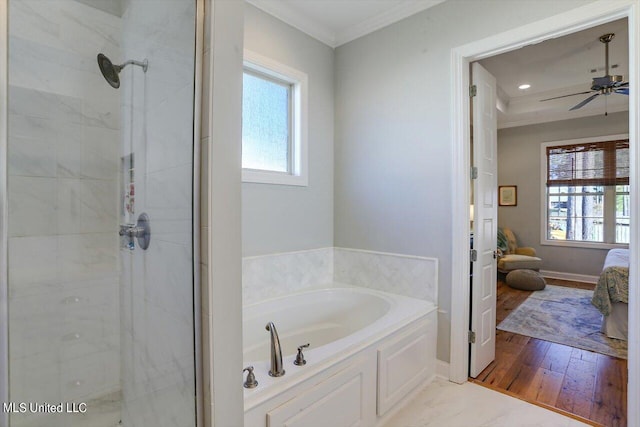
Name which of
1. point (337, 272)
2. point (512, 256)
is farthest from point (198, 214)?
point (512, 256)

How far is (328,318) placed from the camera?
2.59 m

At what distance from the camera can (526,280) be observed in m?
4.66

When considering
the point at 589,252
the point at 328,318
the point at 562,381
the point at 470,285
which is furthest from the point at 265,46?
the point at 589,252

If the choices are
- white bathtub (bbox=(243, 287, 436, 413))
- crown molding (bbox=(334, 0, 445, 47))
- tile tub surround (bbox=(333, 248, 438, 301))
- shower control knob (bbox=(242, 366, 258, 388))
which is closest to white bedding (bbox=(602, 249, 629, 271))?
tile tub surround (bbox=(333, 248, 438, 301))

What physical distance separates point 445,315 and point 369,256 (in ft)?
2.44

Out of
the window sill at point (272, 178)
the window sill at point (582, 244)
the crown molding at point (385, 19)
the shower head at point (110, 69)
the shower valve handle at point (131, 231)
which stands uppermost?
the crown molding at point (385, 19)

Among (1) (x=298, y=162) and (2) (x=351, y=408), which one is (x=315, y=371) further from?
(1) (x=298, y=162)

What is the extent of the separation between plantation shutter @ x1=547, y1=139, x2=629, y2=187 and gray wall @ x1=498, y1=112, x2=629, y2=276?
0.17 m

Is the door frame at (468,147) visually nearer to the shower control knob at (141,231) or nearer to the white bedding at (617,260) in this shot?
the shower control knob at (141,231)

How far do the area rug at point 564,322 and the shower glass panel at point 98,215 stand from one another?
10.8ft

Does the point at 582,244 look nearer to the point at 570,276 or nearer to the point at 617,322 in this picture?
the point at 570,276

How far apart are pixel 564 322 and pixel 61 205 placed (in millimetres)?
4417

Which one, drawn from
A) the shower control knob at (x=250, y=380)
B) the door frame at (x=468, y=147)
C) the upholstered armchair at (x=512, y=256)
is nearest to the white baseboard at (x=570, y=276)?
the upholstered armchair at (x=512, y=256)

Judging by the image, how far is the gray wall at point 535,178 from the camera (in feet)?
16.7
